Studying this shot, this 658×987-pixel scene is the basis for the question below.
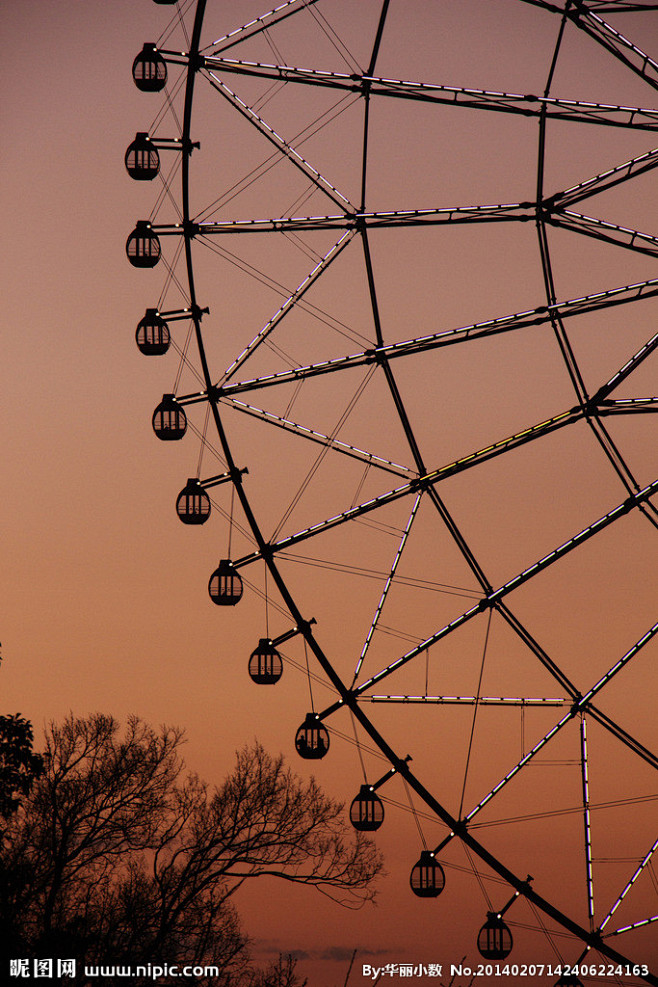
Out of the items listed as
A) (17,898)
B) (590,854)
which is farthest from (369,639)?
(17,898)

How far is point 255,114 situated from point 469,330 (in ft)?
16.7

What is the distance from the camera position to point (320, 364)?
82.1 feet

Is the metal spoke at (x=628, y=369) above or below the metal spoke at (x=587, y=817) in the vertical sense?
above

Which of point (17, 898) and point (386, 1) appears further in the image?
point (17, 898)

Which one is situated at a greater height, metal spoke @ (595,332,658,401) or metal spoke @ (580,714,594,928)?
metal spoke @ (595,332,658,401)

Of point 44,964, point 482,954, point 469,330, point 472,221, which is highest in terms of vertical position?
point 472,221

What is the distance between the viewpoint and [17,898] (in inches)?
1201

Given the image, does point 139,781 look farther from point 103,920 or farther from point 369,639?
point 369,639

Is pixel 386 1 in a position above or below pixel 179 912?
above

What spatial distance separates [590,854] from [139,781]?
60.3 feet

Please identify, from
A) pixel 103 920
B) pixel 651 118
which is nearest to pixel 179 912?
pixel 103 920

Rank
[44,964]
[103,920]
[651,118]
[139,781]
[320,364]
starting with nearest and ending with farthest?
[651,118] < [320,364] < [44,964] < [103,920] < [139,781]

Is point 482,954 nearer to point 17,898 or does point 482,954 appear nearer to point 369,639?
point 369,639

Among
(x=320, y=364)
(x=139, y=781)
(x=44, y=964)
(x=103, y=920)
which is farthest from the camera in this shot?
(x=139, y=781)
